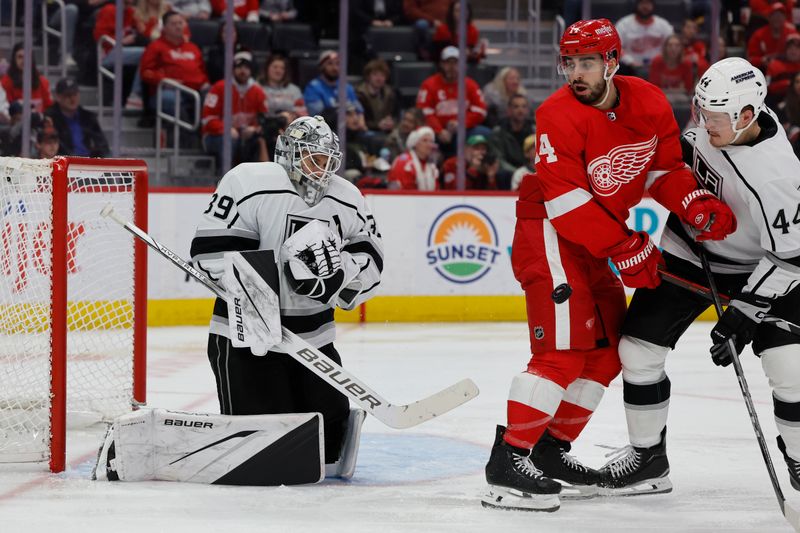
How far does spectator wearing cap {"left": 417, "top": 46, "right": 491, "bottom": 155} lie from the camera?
7012 mm

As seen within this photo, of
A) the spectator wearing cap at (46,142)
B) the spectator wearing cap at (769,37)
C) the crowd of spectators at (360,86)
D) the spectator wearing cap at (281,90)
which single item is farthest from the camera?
the spectator wearing cap at (769,37)

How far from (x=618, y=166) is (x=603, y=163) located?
44 millimetres

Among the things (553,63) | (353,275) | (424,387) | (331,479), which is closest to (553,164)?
(353,275)

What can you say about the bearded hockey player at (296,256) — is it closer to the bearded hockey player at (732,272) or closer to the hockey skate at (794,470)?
the bearded hockey player at (732,272)

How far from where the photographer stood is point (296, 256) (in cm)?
296

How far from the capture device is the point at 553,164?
276 centimetres

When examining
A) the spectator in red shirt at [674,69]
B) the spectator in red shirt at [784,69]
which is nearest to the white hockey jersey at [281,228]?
the spectator in red shirt at [674,69]

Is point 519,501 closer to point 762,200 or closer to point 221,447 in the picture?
point 221,447

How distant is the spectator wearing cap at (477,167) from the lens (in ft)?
22.9

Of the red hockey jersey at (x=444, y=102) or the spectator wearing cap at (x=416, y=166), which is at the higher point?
the red hockey jersey at (x=444, y=102)

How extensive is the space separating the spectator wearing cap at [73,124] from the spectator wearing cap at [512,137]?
223 cm

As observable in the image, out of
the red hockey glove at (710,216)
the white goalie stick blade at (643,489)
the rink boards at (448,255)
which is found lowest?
the rink boards at (448,255)

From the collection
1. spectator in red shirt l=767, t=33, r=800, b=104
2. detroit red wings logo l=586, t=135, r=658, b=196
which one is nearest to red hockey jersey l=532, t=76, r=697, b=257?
detroit red wings logo l=586, t=135, r=658, b=196

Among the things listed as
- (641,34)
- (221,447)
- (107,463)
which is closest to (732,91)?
(221,447)
